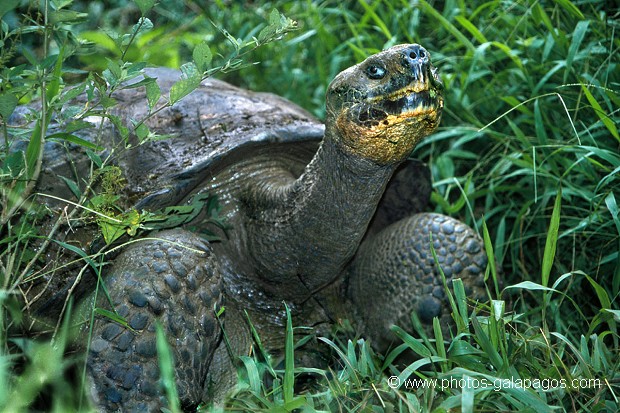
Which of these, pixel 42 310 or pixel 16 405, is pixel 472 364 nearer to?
pixel 16 405

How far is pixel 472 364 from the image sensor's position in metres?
2.26

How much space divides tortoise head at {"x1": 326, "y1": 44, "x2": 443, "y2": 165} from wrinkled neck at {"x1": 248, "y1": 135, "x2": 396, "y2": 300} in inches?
4.1

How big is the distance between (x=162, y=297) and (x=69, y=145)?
0.83m

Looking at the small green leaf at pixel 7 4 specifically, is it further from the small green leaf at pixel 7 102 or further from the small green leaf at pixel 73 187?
the small green leaf at pixel 73 187

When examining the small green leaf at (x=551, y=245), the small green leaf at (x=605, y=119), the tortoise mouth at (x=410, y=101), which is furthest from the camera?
the small green leaf at (x=605, y=119)

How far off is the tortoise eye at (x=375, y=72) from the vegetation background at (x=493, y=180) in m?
0.45

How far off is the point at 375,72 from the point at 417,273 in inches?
41.3

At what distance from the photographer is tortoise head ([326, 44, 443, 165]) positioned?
2.25 metres

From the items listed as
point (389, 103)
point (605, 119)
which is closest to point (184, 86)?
point (389, 103)

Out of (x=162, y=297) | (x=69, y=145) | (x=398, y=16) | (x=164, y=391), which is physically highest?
(x=398, y=16)

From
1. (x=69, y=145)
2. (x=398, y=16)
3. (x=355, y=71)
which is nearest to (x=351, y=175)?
(x=355, y=71)

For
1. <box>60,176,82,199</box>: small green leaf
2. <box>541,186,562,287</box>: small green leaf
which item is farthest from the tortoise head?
<box>60,176,82,199</box>: small green leaf

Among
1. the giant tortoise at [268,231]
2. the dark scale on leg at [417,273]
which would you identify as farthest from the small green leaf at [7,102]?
the dark scale on leg at [417,273]

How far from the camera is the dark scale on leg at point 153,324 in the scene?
228 cm
